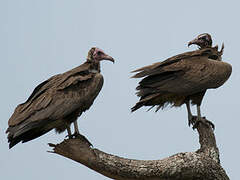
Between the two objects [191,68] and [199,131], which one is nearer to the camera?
[199,131]

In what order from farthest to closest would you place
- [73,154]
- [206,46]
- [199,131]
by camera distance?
[206,46] → [199,131] → [73,154]

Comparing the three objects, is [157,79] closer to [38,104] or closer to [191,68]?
[191,68]

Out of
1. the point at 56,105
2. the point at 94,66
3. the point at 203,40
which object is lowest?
the point at 56,105

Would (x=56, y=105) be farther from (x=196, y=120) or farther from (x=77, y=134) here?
(x=196, y=120)

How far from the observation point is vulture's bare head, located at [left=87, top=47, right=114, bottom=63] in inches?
320

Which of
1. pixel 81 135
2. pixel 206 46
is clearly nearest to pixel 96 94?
pixel 81 135

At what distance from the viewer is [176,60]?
831 centimetres

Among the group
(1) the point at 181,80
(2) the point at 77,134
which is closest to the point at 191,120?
(1) the point at 181,80

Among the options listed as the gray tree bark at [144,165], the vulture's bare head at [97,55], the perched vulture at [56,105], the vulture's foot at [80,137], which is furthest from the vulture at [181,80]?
the gray tree bark at [144,165]

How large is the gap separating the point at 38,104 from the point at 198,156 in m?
2.09

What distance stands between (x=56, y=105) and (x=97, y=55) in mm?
1381

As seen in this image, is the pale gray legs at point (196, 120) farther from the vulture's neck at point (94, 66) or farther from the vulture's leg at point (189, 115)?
the vulture's neck at point (94, 66)

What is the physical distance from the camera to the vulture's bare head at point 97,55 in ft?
26.6

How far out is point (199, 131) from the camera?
7.55 metres
